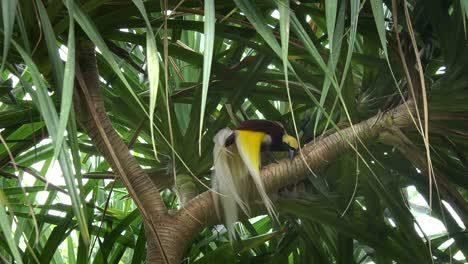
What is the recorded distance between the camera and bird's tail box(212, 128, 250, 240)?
4.52 feet

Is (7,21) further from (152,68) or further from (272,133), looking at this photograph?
(272,133)

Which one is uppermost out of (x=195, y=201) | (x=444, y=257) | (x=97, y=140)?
(x=97, y=140)

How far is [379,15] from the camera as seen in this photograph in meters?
0.81

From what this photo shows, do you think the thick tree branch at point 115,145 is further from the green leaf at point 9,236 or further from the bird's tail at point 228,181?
the green leaf at point 9,236

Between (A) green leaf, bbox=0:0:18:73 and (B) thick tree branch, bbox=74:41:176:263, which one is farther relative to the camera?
(B) thick tree branch, bbox=74:41:176:263

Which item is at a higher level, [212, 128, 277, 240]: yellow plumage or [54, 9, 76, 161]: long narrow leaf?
[212, 128, 277, 240]: yellow plumage

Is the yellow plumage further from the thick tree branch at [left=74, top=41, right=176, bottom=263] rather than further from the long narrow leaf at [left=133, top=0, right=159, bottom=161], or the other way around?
the long narrow leaf at [left=133, top=0, right=159, bottom=161]

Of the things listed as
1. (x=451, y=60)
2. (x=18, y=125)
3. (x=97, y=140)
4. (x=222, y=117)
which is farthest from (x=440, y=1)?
(x=18, y=125)

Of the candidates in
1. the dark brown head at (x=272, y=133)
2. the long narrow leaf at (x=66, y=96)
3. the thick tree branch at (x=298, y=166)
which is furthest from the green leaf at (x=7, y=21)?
the dark brown head at (x=272, y=133)

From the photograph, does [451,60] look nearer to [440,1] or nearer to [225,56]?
[440,1]

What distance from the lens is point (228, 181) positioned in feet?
4.83

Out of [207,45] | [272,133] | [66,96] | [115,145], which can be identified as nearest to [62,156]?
[66,96]

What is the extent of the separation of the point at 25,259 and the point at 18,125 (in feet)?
0.91

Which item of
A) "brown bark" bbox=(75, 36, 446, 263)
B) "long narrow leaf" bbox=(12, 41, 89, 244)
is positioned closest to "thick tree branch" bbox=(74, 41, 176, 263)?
"brown bark" bbox=(75, 36, 446, 263)
